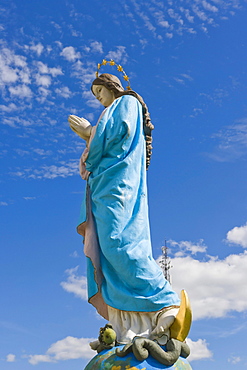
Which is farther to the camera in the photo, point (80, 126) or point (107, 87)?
point (107, 87)

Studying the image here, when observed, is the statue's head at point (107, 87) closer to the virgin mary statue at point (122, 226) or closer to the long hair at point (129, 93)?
the long hair at point (129, 93)

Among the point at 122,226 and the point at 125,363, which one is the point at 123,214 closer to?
the point at 122,226

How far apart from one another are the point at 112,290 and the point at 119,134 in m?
2.36

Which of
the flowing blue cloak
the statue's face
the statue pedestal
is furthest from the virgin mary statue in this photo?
the statue pedestal

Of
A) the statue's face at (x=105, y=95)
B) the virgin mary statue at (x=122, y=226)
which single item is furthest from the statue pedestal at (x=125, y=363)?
the statue's face at (x=105, y=95)

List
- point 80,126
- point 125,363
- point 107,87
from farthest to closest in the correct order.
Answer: point 107,87, point 80,126, point 125,363

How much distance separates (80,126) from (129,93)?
1.02 m

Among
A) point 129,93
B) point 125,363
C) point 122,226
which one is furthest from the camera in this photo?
point 129,93

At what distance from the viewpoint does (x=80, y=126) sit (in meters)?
8.45

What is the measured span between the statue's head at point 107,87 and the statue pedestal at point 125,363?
13.8 ft

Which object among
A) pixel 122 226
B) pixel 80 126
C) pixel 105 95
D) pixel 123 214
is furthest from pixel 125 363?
pixel 105 95

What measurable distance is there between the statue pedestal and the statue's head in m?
4.22

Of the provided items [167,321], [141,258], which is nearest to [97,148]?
[141,258]

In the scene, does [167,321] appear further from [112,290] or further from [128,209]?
[128,209]
